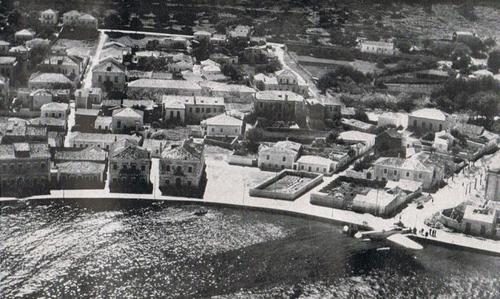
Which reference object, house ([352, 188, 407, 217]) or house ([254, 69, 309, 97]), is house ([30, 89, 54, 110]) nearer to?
house ([254, 69, 309, 97])

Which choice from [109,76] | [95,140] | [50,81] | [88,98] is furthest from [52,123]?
[109,76]

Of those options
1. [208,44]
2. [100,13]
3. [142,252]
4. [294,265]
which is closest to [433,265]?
[294,265]

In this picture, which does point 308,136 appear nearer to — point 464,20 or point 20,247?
point 20,247

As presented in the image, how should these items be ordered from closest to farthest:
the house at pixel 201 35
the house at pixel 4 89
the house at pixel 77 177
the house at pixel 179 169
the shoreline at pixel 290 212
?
the shoreline at pixel 290 212 < the house at pixel 77 177 < the house at pixel 179 169 < the house at pixel 4 89 < the house at pixel 201 35

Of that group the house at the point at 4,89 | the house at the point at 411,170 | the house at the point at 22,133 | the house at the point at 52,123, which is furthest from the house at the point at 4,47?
the house at the point at 411,170

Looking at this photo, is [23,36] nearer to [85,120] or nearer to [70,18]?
[70,18]

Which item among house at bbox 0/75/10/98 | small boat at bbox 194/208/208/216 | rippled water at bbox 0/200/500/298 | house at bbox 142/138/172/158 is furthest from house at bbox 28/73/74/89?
small boat at bbox 194/208/208/216

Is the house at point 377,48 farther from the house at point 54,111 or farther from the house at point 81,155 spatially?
the house at point 81,155

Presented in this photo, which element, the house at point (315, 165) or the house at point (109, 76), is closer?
the house at point (315, 165)
